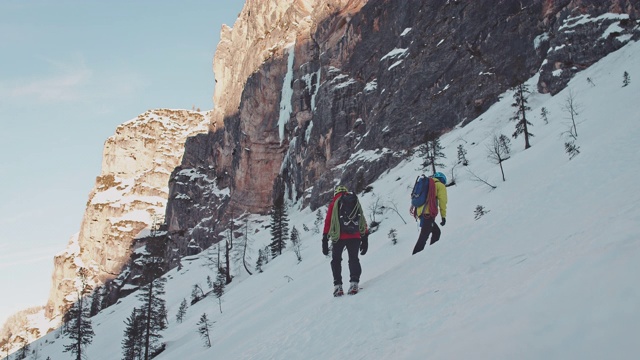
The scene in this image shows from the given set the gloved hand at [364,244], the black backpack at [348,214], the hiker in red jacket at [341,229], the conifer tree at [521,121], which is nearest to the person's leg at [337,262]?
the hiker in red jacket at [341,229]

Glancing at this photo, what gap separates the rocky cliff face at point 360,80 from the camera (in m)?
42.1

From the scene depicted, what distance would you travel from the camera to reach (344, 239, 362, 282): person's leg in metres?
7.29

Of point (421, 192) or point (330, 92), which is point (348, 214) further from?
point (330, 92)

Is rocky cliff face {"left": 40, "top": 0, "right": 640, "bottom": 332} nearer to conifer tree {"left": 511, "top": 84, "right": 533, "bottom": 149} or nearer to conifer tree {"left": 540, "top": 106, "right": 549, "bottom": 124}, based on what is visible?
conifer tree {"left": 540, "top": 106, "right": 549, "bottom": 124}

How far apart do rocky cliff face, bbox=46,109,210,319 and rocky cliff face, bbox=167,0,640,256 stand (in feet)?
78.5

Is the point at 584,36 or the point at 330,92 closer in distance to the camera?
the point at 584,36

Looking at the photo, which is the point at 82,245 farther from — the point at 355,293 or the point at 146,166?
the point at 355,293

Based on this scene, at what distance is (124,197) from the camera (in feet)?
433

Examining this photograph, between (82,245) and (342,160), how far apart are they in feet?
341

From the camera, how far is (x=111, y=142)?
148 metres

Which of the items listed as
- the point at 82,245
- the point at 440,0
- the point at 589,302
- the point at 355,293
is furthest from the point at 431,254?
the point at 82,245

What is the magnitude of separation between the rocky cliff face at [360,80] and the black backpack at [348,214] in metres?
34.4

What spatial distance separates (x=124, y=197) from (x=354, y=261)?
455ft

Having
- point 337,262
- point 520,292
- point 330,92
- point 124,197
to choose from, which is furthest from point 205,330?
point 124,197
